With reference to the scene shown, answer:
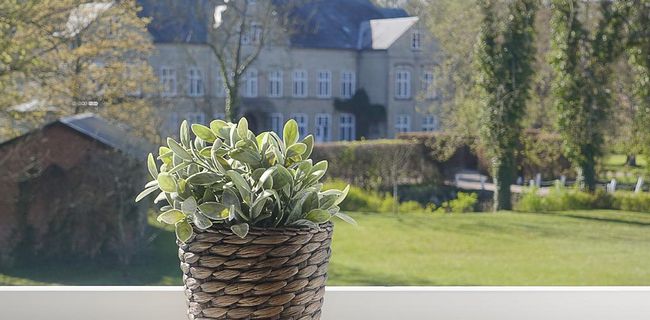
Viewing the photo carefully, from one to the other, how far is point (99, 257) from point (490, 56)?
2.46 metres

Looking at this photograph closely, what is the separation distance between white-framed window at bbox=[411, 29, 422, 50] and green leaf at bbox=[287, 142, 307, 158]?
3284 mm

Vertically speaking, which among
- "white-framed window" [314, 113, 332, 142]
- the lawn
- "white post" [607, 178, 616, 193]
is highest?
"white-framed window" [314, 113, 332, 142]

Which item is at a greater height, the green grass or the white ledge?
the white ledge

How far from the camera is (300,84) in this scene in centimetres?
501

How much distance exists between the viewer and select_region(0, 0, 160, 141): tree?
15.7 feet

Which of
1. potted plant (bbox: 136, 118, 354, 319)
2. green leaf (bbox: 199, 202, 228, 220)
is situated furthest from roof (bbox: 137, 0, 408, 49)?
green leaf (bbox: 199, 202, 228, 220)

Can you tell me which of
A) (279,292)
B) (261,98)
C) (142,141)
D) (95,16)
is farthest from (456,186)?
(279,292)

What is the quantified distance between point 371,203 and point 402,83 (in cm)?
76

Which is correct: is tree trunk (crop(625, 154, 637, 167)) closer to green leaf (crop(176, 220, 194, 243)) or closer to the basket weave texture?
the basket weave texture

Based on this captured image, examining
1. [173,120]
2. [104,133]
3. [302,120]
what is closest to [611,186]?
[302,120]

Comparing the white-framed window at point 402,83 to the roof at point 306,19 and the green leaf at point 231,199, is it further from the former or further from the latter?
the green leaf at point 231,199

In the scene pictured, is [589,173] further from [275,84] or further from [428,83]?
[275,84]

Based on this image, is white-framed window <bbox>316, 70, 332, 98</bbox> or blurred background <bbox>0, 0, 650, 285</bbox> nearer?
blurred background <bbox>0, 0, 650, 285</bbox>

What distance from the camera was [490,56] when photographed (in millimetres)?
5004
